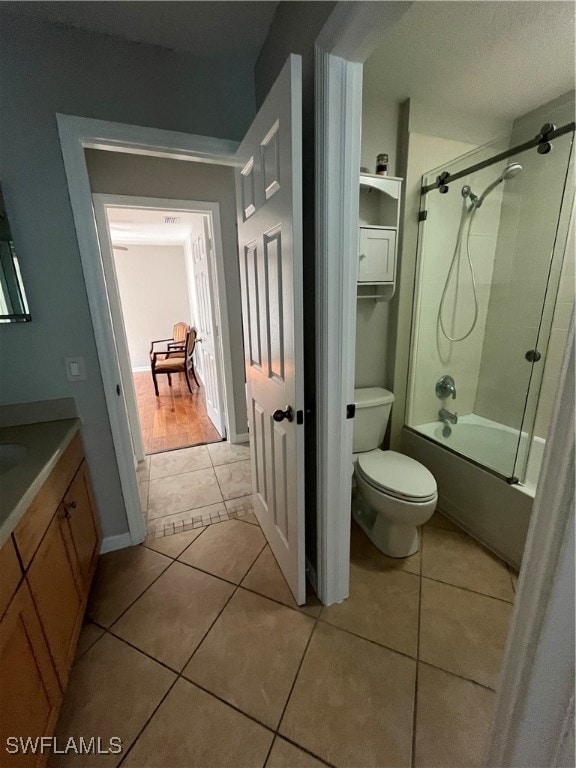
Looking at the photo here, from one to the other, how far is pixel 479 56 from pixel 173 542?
2.87m

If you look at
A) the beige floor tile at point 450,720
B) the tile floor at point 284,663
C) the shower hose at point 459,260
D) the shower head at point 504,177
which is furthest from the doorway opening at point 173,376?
the shower head at point 504,177

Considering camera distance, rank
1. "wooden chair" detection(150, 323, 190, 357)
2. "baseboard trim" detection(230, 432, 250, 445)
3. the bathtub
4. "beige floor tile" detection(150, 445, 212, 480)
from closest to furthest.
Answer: the bathtub
"beige floor tile" detection(150, 445, 212, 480)
"baseboard trim" detection(230, 432, 250, 445)
"wooden chair" detection(150, 323, 190, 357)

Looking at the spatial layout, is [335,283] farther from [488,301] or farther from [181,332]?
[181,332]

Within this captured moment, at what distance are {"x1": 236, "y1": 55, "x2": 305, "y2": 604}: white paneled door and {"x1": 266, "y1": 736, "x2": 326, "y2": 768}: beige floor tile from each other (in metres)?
0.46

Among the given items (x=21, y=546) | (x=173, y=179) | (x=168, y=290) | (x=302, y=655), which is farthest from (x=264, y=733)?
(x=168, y=290)

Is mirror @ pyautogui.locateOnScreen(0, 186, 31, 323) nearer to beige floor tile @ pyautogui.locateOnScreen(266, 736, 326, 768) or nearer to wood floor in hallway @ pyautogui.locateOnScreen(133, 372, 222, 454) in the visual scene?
wood floor in hallway @ pyautogui.locateOnScreen(133, 372, 222, 454)

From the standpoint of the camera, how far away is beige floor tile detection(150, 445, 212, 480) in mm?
2554

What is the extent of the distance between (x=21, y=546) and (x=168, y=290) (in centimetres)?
573

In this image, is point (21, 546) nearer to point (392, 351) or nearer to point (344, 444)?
point (344, 444)

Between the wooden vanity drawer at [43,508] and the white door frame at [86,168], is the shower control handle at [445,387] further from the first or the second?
the wooden vanity drawer at [43,508]

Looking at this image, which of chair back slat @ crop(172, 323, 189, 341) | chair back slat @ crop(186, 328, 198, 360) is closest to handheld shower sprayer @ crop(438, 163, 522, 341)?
chair back slat @ crop(186, 328, 198, 360)

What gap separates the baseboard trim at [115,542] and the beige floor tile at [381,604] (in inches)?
45.3

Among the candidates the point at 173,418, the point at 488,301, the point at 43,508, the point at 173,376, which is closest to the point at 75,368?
the point at 43,508

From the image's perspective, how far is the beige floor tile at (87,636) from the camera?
1.27m
